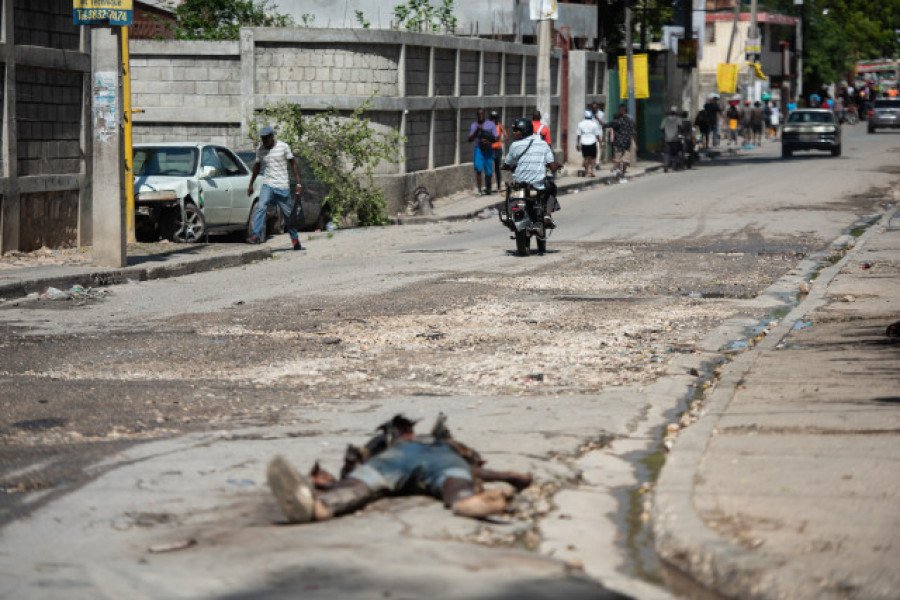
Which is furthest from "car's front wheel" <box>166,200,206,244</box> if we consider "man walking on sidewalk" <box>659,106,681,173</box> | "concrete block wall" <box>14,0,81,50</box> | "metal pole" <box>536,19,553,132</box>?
"man walking on sidewalk" <box>659,106,681,173</box>

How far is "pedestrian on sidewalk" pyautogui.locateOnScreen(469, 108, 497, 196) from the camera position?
93.9 ft

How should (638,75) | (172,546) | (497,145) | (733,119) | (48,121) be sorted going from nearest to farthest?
1. (172,546)
2. (48,121)
3. (497,145)
4. (638,75)
5. (733,119)

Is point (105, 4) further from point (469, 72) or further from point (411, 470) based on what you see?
point (469, 72)

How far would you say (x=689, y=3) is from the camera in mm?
48250

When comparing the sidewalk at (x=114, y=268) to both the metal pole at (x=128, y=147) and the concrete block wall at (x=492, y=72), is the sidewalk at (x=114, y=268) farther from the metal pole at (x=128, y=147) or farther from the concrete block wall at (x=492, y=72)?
the concrete block wall at (x=492, y=72)

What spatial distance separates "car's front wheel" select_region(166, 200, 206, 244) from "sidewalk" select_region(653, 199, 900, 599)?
10.8 meters

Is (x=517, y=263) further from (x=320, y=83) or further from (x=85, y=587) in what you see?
(x=85, y=587)

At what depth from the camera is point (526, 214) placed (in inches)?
682

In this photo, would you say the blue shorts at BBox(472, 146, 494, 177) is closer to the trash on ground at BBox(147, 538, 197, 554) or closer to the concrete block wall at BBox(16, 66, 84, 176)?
the concrete block wall at BBox(16, 66, 84, 176)

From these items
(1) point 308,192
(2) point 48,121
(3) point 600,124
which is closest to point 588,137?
(3) point 600,124

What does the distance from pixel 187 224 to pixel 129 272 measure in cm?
358

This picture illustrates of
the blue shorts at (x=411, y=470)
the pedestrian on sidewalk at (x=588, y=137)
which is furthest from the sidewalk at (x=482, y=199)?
A: the blue shorts at (x=411, y=470)

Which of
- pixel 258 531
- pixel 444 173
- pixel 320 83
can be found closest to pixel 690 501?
pixel 258 531

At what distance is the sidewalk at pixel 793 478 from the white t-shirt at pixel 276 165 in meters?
9.74
